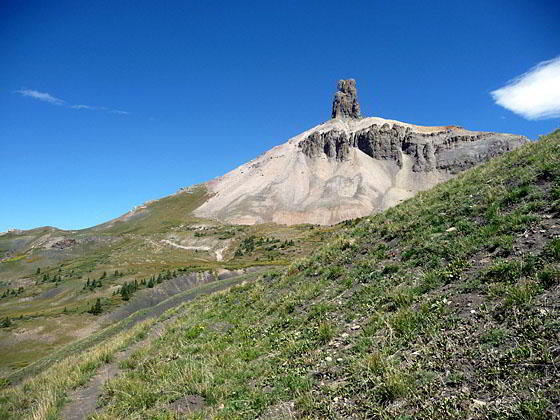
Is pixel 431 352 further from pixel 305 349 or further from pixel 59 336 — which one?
pixel 59 336

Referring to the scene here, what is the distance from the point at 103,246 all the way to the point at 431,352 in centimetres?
18552

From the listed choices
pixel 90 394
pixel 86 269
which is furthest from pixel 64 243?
pixel 90 394

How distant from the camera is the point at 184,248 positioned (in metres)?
147

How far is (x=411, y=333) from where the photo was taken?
332 inches

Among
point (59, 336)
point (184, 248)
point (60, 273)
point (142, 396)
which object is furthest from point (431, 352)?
point (184, 248)

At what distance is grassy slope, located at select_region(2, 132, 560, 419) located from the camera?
631cm

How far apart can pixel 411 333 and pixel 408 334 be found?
3.2 inches

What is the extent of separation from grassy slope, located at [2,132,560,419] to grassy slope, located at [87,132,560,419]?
35 mm

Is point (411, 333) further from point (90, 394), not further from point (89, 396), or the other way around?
point (90, 394)

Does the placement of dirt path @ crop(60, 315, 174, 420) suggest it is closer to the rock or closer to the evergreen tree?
the evergreen tree

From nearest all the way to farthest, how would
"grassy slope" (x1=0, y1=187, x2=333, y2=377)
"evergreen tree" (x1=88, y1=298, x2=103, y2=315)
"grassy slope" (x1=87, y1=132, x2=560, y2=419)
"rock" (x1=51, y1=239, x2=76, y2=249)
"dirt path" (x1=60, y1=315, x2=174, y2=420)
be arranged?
1. "grassy slope" (x1=87, y1=132, x2=560, y2=419)
2. "dirt path" (x1=60, y1=315, x2=174, y2=420)
3. "grassy slope" (x1=0, y1=187, x2=333, y2=377)
4. "evergreen tree" (x1=88, y1=298, x2=103, y2=315)
5. "rock" (x1=51, y1=239, x2=76, y2=249)

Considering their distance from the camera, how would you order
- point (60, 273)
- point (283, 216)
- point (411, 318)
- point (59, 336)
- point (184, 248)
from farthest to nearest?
point (283, 216), point (184, 248), point (60, 273), point (59, 336), point (411, 318)

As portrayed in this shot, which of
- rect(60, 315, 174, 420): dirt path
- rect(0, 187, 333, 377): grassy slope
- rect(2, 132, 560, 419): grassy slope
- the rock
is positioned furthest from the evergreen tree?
the rock

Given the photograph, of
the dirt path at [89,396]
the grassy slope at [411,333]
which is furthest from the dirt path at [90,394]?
the grassy slope at [411,333]
